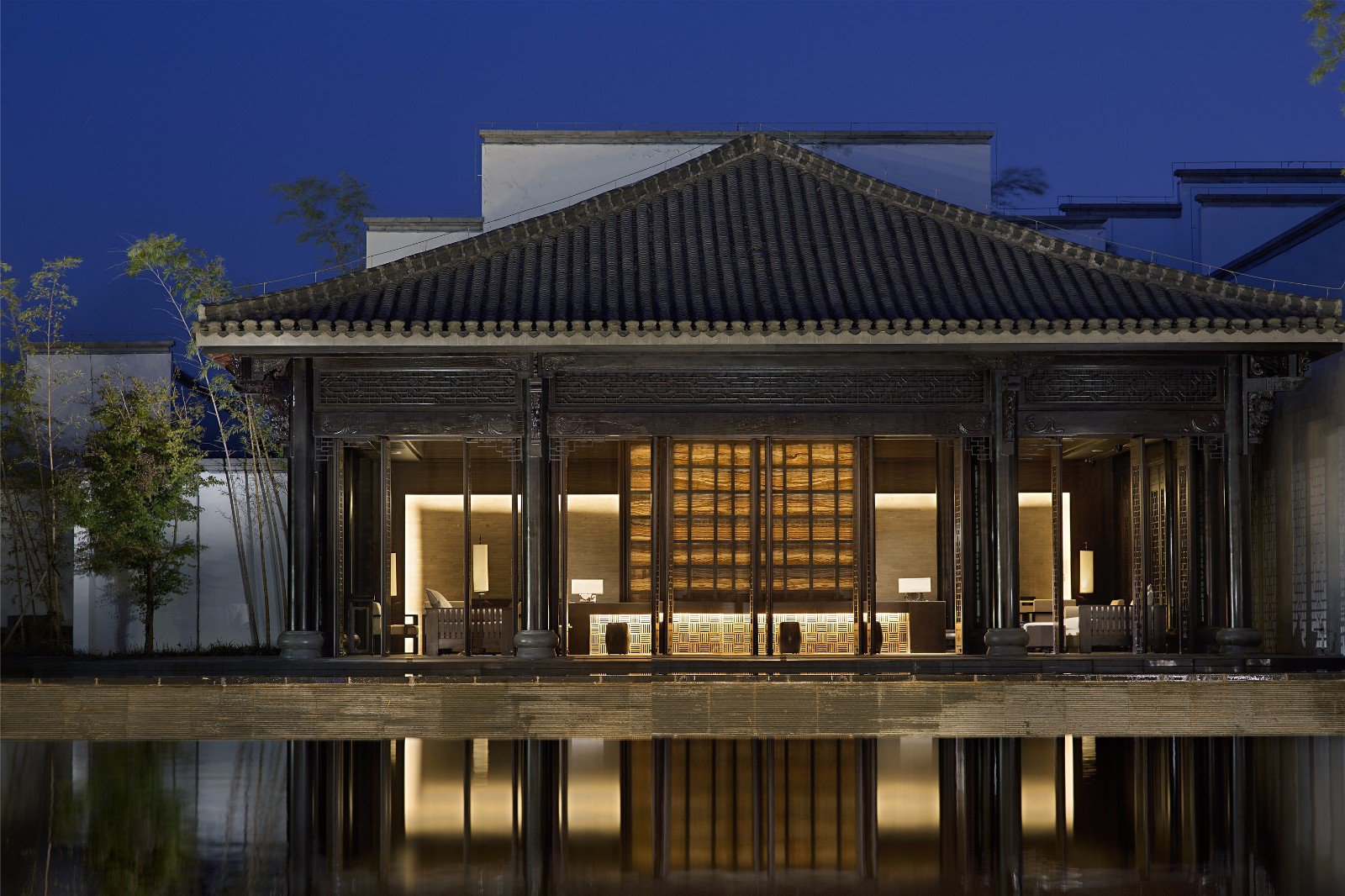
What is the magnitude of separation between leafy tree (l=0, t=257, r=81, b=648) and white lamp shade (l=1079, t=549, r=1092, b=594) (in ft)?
41.5

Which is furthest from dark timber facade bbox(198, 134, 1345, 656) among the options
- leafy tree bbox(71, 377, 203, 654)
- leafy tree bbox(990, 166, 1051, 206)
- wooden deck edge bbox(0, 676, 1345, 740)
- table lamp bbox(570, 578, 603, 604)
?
leafy tree bbox(990, 166, 1051, 206)

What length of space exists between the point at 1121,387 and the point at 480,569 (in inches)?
373

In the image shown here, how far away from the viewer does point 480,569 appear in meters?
19.8

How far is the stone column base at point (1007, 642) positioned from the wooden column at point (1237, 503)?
1868 millimetres

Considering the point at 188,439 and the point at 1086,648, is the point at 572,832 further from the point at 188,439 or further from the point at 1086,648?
the point at 188,439

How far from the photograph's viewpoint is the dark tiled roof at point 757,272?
1310 centimetres

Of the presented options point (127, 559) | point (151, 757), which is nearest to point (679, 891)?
point (151, 757)

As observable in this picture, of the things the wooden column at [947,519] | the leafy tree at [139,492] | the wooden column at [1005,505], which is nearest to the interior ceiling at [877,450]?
the wooden column at [947,519]

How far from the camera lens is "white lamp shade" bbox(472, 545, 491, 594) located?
64.6ft

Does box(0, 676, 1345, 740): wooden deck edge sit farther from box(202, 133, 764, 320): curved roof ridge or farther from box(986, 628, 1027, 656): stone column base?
box(202, 133, 764, 320): curved roof ridge

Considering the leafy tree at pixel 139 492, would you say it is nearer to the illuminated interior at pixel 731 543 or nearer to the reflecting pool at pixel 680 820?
the illuminated interior at pixel 731 543

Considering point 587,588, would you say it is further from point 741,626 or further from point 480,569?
point 741,626

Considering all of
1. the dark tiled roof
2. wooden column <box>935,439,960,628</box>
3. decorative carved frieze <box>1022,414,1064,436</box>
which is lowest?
wooden column <box>935,439,960,628</box>

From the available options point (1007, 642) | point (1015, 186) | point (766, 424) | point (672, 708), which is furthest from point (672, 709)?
point (1015, 186)
